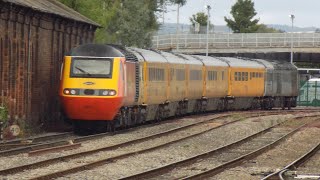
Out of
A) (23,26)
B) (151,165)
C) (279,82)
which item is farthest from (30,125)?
(279,82)

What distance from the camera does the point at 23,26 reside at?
23.3 m

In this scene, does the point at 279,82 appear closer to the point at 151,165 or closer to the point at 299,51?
the point at 299,51

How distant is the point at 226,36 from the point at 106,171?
186ft

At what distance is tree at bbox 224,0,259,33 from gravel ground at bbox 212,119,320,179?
252 ft

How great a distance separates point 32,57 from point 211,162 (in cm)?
939

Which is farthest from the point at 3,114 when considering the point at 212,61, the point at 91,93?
the point at 212,61

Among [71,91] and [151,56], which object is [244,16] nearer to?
[151,56]

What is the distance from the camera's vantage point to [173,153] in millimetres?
18766

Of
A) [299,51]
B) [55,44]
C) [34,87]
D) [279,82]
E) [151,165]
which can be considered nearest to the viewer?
[151,165]

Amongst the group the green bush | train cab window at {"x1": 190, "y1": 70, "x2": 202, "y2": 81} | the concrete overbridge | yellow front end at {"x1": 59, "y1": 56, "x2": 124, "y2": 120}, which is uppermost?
the concrete overbridge

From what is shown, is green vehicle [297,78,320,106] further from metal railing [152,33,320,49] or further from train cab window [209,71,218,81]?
train cab window [209,71,218,81]

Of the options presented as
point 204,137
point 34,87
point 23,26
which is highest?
point 23,26

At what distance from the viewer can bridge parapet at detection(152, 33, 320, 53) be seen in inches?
2672

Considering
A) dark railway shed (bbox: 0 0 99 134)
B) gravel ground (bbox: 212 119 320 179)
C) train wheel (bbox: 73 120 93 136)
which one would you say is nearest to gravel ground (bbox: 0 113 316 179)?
train wheel (bbox: 73 120 93 136)
